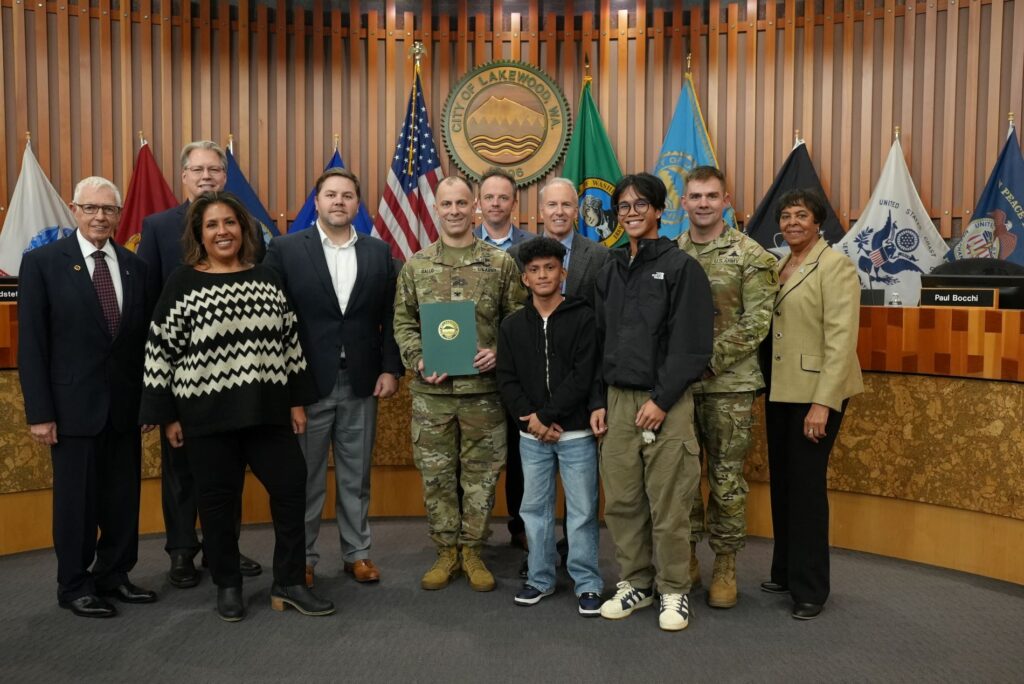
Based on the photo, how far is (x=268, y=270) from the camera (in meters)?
3.11

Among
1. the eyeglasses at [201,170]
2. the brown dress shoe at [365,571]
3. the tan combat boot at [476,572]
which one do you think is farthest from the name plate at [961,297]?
the eyeglasses at [201,170]

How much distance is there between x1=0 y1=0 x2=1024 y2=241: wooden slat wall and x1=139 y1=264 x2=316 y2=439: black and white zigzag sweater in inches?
150

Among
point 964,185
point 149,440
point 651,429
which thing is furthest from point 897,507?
point 149,440

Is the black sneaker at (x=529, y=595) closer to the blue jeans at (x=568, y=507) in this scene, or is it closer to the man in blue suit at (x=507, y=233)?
the blue jeans at (x=568, y=507)

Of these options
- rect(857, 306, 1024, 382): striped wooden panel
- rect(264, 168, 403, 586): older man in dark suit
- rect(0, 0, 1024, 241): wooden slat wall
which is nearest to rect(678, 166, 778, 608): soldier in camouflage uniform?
rect(857, 306, 1024, 382): striped wooden panel

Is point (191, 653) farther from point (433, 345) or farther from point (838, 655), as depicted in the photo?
point (838, 655)

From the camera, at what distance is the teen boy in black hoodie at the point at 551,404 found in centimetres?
315

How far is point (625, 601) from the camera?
3139 millimetres

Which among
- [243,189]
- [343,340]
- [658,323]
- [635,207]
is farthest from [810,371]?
[243,189]

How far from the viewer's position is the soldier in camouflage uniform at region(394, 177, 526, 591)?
3387 millimetres

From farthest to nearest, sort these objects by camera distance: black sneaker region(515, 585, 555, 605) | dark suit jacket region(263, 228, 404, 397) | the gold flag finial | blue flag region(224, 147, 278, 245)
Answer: the gold flag finial → blue flag region(224, 147, 278, 245) → dark suit jacket region(263, 228, 404, 397) → black sneaker region(515, 585, 555, 605)

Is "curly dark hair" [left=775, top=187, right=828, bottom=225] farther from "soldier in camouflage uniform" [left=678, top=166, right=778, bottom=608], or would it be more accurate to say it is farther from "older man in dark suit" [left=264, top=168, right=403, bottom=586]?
"older man in dark suit" [left=264, top=168, right=403, bottom=586]

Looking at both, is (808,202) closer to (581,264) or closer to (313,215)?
(581,264)

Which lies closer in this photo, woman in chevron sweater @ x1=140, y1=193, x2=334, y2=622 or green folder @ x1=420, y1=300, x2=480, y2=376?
woman in chevron sweater @ x1=140, y1=193, x2=334, y2=622
